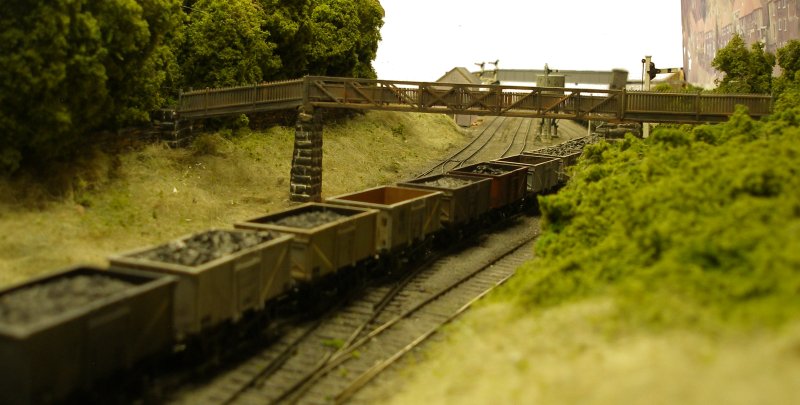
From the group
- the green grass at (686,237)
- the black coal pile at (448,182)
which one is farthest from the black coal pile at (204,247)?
the black coal pile at (448,182)

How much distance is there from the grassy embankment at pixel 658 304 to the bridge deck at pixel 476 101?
6814mm

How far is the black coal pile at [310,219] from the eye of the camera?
18.1m

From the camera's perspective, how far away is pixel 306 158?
30.1 meters

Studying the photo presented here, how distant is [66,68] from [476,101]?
1440 centimetres

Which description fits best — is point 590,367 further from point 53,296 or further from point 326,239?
point 53,296

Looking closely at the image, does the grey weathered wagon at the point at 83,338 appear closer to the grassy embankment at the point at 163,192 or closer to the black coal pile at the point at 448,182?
the grassy embankment at the point at 163,192

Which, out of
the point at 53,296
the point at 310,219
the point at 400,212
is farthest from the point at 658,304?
the point at 53,296

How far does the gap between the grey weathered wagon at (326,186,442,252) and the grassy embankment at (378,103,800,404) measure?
12.1 feet

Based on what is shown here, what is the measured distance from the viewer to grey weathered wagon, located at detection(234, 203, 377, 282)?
16.9 meters

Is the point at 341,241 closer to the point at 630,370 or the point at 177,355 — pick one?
the point at 177,355

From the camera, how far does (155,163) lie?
97.8ft

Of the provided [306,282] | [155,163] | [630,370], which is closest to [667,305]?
[630,370]

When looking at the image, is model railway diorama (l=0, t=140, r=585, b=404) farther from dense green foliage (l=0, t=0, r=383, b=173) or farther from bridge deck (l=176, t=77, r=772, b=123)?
dense green foliage (l=0, t=0, r=383, b=173)

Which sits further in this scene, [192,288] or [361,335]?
[361,335]
